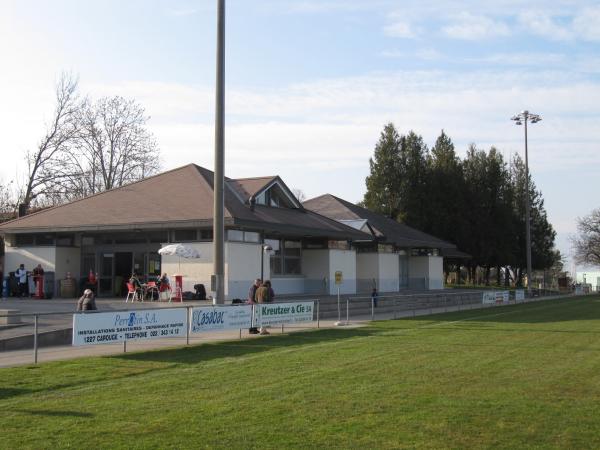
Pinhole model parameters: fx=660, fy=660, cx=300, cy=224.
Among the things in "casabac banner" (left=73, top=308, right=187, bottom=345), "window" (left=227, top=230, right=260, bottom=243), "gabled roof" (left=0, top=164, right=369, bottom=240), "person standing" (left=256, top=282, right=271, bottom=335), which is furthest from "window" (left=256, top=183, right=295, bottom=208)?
"casabac banner" (left=73, top=308, right=187, bottom=345)

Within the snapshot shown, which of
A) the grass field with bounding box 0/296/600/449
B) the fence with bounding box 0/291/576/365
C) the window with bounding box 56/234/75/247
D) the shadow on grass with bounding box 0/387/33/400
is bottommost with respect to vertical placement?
the grass field with bounding box 0/296/600/449

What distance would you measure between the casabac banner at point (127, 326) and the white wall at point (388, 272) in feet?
92.6

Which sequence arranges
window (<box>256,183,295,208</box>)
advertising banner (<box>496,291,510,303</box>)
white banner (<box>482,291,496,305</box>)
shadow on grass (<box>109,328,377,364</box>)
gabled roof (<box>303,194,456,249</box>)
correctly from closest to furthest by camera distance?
1. shadow on grass (<box>109,328,377,364</box>)
2. window (<box>256,183,295,208</box>)
3. white banner (<box>482,291,496,305</box>)
4. advertising banner (<box>496,291,510,303</box>)
5. gabled roof (<box>303,194,456,249</box>)

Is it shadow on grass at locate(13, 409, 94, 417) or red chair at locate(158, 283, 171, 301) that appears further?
red chair at locate(158, 283, 171, 301)

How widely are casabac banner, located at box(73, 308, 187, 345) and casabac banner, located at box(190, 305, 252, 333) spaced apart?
1.44 ft

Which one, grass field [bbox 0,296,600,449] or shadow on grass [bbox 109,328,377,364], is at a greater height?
shadow on grass [bbox 109,328,377,364]

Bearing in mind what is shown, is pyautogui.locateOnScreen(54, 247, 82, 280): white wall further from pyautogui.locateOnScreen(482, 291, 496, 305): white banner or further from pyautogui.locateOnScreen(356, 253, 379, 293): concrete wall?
pyautogui.locateOnScreen(482, 291, 496, 305): white banner

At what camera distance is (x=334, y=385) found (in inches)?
426

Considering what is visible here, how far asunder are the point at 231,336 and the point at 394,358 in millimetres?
6709

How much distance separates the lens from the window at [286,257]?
1366 inches

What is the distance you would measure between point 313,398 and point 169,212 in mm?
20652

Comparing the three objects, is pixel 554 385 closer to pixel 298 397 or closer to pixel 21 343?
pixel 298 397

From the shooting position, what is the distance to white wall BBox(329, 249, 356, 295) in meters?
37.2

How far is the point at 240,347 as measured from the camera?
1633 centimetres
